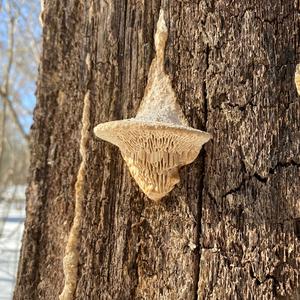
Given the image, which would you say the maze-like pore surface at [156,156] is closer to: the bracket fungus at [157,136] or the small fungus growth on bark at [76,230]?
the bracket fungus at [157,136]

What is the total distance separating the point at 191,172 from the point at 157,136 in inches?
8.4

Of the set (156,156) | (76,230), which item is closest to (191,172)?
(156,156)

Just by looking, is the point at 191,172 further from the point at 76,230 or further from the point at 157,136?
the point at 76,230

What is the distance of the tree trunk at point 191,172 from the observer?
4.45 feet

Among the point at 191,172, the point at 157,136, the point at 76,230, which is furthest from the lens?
the point at 76,230

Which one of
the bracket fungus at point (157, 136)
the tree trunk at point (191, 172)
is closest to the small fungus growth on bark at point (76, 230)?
the tree trunk at point (191, 172)

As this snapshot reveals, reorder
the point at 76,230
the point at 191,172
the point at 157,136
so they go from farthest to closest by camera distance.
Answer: the point at 76,230 < the point at 191,172 < the point at 157,136

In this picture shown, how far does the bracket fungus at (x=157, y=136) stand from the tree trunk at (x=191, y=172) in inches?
1.4

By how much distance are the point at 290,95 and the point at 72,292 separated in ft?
3.31

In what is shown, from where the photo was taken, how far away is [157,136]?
131cm

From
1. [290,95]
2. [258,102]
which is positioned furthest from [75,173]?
[290,95]

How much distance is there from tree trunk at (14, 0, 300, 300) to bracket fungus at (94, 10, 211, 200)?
0.04 metres

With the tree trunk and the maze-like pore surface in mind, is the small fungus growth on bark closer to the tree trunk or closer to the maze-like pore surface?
the tree trunk

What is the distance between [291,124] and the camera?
1.39 m
